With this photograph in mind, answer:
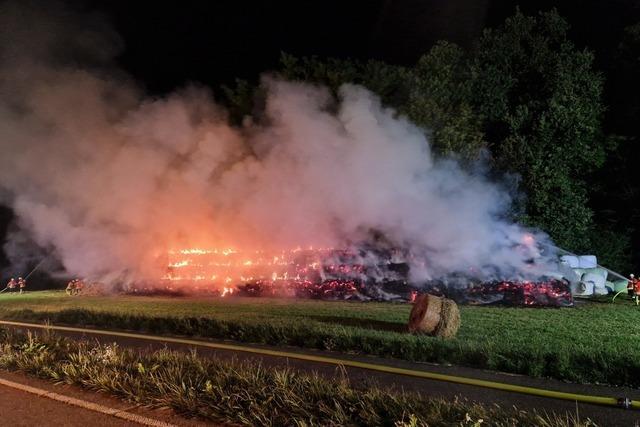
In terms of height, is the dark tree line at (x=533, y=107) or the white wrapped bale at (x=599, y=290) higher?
Result: the dark tree line at (x=533, y=107)

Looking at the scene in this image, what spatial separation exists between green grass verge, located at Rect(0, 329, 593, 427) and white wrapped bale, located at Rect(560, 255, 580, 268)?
19109 mm

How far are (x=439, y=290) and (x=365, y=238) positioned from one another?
11.5 feet

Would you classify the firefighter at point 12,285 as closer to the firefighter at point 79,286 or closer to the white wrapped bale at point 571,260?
the firefighter at point 79,286

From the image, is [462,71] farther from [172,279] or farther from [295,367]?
[295,367]

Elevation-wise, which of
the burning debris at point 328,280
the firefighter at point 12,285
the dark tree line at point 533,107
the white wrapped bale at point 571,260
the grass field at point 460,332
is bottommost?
the grass field at point 460,332

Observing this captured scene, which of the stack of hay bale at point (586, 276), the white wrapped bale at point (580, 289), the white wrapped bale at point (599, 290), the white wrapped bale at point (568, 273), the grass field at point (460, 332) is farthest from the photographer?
the white wrapped bale at point (599, 290)

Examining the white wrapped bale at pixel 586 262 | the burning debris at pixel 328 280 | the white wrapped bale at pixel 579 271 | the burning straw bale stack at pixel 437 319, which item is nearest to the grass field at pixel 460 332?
the burning straw bale stack at pixel 437 319

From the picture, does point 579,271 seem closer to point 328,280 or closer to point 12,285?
point 328,280

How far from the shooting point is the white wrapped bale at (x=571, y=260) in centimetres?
2288

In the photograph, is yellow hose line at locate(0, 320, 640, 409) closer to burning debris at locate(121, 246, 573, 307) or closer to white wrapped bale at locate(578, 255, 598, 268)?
burning debris at locate(121, 246, 573, 307)

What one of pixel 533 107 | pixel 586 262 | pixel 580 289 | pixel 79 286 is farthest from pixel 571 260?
pixel 79 286

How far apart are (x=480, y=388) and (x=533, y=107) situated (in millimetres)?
20232

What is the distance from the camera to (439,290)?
1853 cm

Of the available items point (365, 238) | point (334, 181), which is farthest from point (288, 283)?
point (334, 181)
